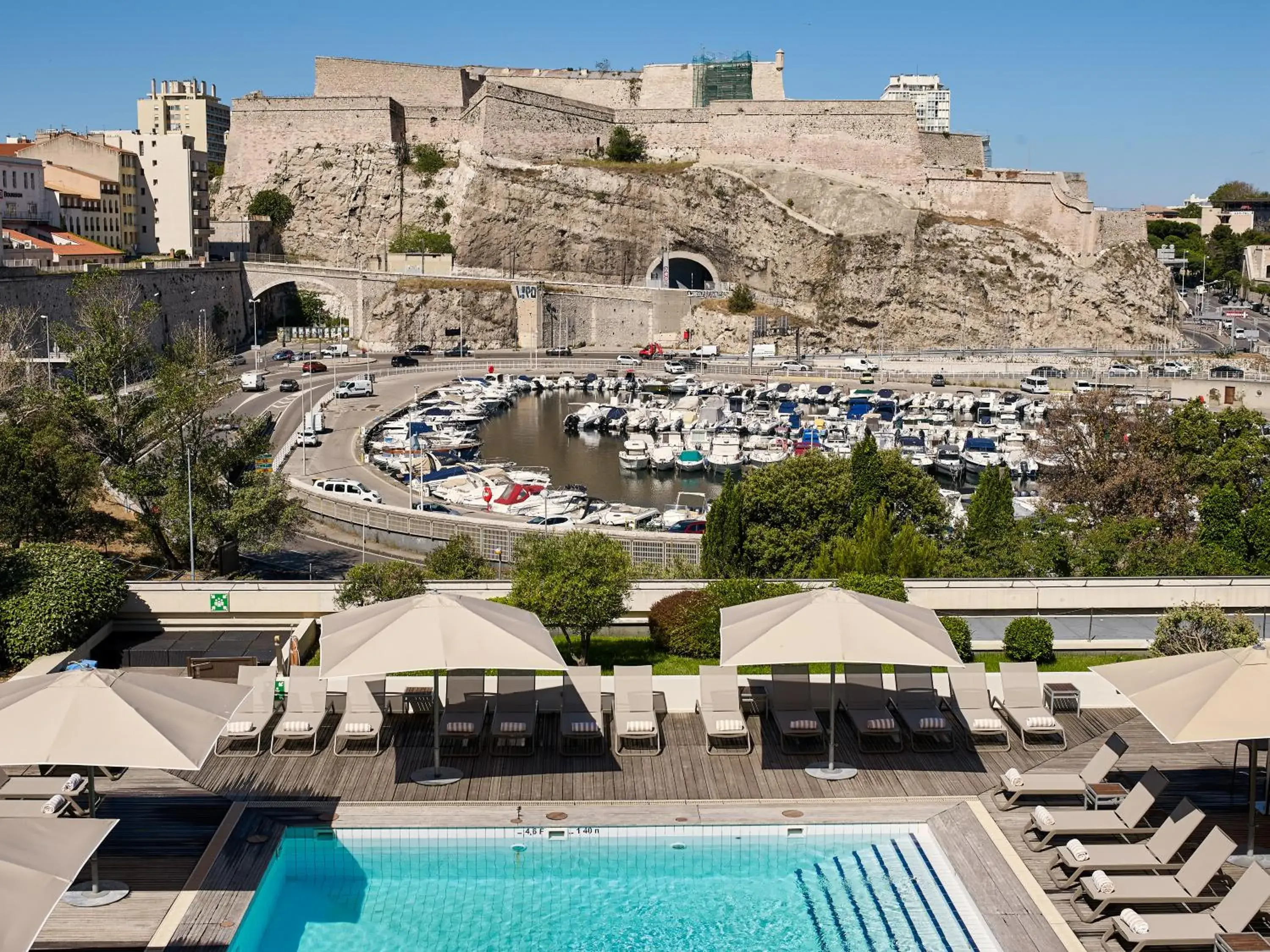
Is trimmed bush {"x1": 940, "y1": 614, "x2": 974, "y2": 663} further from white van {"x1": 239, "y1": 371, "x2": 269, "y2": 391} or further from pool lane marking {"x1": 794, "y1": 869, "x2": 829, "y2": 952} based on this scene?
white van {"x1": 239, "y1": 371, "x2": 269, "y2": 391}

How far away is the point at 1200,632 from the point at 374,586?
34.1 feet

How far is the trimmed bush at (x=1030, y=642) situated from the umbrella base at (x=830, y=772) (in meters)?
4.10

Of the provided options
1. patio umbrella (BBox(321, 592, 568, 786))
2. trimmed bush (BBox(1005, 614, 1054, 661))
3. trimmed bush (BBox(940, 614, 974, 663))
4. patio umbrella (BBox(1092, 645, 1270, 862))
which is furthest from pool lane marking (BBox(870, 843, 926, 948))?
trimmed bush (BBox(1005, 614, 1054, 661))

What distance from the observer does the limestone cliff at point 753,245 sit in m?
69.1

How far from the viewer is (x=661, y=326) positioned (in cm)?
7069

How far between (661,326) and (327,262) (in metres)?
19.3

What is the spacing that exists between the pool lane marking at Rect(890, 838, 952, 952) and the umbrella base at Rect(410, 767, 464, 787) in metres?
4.15

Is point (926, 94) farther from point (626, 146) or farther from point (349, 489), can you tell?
point (349, 489)

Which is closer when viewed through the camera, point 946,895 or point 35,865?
point 35,865

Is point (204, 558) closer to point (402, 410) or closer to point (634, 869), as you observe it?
point (634, 869)

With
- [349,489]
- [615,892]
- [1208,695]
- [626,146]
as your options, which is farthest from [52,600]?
[626,146]

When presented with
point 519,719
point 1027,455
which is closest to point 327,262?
point 1027,455

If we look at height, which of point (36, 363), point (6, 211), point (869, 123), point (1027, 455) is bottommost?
point (1027, 455)

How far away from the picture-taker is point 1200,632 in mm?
15586
